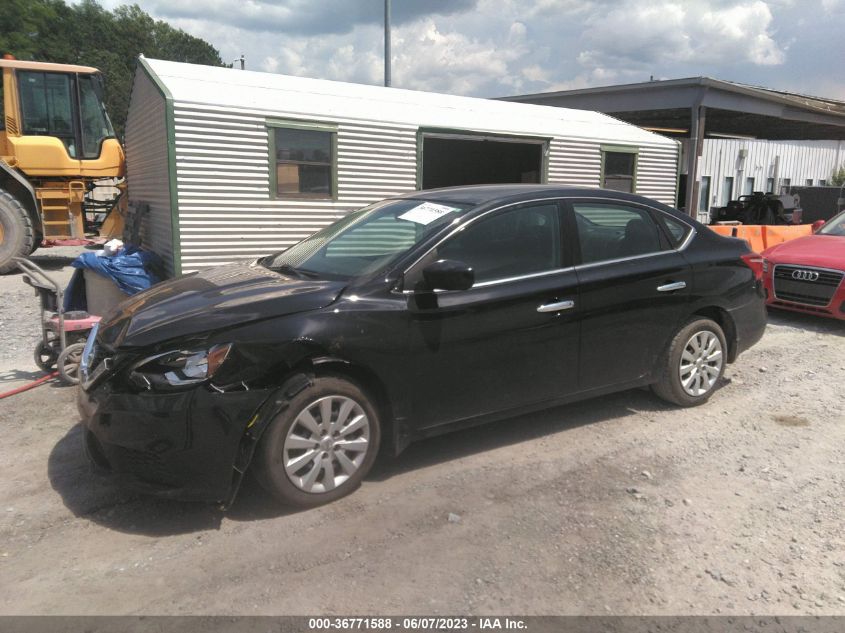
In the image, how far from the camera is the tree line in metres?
40.8

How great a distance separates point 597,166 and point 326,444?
9725 millimetres

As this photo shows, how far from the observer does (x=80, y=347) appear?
5305mm

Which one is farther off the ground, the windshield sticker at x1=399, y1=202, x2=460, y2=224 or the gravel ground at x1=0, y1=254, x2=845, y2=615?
the windshield sticker at x1=399, y1=202, x2=460, y2=224

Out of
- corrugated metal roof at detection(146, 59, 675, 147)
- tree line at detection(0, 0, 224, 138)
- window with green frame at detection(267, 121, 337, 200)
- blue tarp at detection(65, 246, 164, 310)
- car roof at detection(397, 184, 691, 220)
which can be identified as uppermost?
tree line at detection(0, 0, 224, 138)

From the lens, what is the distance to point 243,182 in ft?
27.3

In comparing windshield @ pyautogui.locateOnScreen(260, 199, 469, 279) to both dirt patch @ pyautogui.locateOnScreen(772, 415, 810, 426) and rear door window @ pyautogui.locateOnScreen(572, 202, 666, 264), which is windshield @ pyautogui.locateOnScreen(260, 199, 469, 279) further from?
dirt patch @ pyautogui.locateOnScreen(772, 415, 810, 426)

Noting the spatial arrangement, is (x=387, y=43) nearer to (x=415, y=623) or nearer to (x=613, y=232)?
(x=613, y=232)

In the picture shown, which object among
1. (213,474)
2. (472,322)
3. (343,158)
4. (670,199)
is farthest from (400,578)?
(670,199)

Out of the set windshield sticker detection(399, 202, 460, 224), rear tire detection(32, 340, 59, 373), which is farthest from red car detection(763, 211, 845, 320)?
rear tire detection(32, 340, 59, 373)

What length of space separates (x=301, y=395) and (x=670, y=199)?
38.7ft

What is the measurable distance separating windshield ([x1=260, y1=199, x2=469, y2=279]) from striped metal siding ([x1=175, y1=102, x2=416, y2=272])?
12.5ft

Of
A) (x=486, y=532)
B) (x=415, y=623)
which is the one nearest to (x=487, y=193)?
(x=486, y=532)

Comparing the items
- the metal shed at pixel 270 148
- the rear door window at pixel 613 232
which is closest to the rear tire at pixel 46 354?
the metal shed at pixel 270 148

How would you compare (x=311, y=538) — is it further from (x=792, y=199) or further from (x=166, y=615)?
(x=792, y=199)
